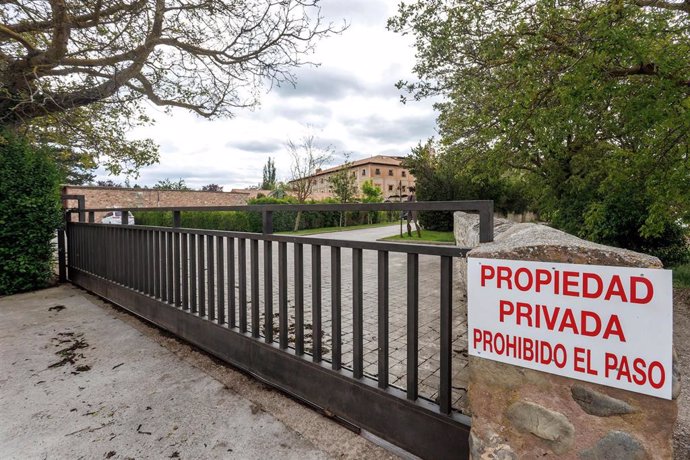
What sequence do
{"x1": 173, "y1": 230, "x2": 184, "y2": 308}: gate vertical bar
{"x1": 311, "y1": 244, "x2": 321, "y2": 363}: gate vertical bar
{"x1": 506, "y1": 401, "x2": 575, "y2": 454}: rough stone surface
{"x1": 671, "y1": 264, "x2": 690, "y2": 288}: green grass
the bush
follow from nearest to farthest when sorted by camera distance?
{"x1": 506, "y1": 401, "x2": 575, "y2": 454}: rough stone surface, {"x1": 311, "y1": 244, "x2": 321, "y2": 363}: gate vertical bar, {"x1": 173, "y1": 230, "x2": 184, "y2": 308}: gate vertical bar, the bush, {"x1": 671, "y1": 264, "x2": 690, "y2": 288}: green grass

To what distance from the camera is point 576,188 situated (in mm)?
8391

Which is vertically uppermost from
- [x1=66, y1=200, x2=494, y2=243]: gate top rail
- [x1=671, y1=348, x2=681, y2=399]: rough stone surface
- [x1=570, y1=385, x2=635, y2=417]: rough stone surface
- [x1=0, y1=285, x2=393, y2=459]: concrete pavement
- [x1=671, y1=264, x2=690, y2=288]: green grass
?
[x1=66, y1=200, x2=494, y2=243]: gate top rail

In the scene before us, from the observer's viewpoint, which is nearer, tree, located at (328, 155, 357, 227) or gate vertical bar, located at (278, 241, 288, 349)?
gate vertical bar, located at (278, 241, 288, 349)

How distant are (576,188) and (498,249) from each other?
881 cm

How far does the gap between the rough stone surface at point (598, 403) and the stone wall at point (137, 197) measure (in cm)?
2150

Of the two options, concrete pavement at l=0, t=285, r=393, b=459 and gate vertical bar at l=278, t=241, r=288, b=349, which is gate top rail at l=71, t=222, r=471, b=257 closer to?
gate vertical bar at l=278, t=241, r=288, b=349

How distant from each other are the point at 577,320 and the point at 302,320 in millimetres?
1491

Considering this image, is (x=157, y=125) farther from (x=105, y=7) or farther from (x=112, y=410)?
(x=112, y=410)

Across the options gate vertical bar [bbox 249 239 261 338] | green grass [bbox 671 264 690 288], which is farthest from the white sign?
green grass [bbox 671 264 690 288]

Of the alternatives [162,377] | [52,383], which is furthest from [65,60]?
[162,377]

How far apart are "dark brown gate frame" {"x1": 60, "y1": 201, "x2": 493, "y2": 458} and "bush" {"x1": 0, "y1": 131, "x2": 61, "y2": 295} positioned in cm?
211

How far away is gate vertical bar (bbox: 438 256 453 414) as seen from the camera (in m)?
1.50

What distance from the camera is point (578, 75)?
3775 millimetres

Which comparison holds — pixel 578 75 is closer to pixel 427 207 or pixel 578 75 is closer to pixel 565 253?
pixel 427 207
